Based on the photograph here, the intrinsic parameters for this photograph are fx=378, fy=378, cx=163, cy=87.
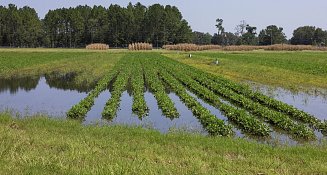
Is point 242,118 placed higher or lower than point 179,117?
higher

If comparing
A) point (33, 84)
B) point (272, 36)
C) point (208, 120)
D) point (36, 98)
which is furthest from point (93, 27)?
point (208, 120)

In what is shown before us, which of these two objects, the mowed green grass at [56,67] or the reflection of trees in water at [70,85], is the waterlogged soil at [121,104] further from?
the mowed green grass at [56,67]

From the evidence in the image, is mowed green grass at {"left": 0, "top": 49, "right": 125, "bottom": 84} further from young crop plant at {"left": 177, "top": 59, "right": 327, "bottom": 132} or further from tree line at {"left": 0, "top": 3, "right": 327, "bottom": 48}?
tree line at {"left": 0, "top": 3, "right": 327, "bottom": 48}

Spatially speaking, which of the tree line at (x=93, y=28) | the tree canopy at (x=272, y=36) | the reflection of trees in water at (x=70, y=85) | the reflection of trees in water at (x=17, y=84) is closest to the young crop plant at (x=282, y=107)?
the reflection of trees in water at (x=70, y=85)

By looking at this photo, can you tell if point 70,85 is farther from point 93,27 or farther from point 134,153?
point 93,27

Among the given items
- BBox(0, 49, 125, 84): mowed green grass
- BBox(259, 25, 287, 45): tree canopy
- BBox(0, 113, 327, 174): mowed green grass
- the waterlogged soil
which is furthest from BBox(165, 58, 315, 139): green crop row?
BBox(259, 25, 287, 45): tree canopy

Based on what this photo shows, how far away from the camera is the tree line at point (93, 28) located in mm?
115725

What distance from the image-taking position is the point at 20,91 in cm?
2417

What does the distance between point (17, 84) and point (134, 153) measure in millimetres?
21272

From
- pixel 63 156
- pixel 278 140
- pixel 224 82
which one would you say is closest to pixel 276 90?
pixel 224 82

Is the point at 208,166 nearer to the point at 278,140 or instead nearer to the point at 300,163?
the point at 300,163

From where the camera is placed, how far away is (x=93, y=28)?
119188 millimetres

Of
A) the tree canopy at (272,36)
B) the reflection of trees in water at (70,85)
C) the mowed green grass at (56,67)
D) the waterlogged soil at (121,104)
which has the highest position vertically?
the tree canopy at (272,36)

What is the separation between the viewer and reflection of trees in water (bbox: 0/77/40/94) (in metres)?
25.2
